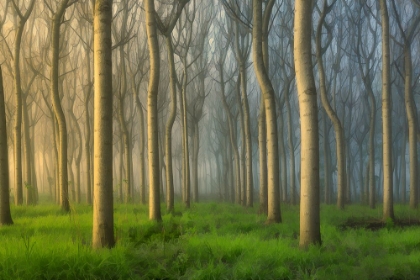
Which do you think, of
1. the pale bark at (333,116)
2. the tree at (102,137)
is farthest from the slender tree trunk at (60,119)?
the pale bark at (333,116)

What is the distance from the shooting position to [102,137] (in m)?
5.71

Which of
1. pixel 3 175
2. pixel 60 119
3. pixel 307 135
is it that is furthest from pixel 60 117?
pixel 307 135

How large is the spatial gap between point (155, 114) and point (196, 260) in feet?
15.0

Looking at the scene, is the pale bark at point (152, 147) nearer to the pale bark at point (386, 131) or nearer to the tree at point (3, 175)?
the tree at point (3, 175)

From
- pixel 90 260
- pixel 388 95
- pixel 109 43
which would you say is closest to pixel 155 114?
pixel 109 43

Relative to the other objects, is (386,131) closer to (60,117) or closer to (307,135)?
(307,135)

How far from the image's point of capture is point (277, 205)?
9.34 meters

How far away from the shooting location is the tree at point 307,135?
19.8ft

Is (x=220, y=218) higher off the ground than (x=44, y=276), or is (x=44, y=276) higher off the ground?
(x=44, y=276)

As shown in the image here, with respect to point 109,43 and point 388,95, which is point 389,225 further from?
point 109,43

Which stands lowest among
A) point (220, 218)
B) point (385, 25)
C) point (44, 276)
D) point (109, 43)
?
point (220, 218)

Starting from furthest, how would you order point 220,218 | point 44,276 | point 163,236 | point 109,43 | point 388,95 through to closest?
point 220,218
point 388,95
point 163,236
point 109,43
point 44,276

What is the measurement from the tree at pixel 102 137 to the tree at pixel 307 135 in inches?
114

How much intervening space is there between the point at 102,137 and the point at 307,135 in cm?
306
